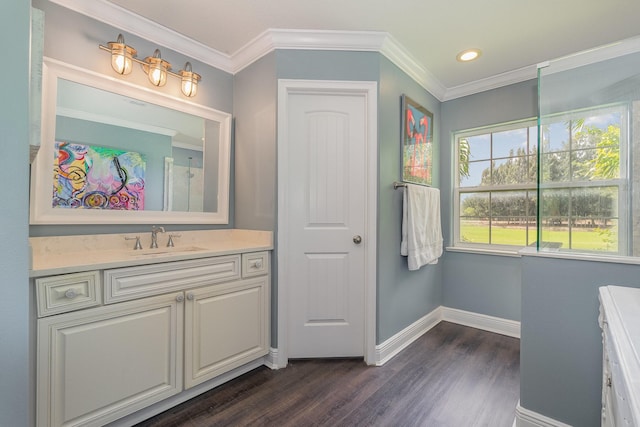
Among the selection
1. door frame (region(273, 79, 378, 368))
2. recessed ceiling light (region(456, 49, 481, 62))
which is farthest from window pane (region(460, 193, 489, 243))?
door frame (region(273, 79, 378, 368))

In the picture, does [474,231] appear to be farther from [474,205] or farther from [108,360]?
[108,360]

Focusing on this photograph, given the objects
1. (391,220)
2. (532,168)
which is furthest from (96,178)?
(532,168)

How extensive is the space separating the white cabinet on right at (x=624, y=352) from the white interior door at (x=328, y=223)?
1.39 meters

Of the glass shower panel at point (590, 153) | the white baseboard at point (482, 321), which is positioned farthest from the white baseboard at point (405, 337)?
the glass shower panel at point (590, 153)

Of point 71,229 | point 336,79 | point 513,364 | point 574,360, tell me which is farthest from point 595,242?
point 71,229

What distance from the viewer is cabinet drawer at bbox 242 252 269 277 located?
6.41ft

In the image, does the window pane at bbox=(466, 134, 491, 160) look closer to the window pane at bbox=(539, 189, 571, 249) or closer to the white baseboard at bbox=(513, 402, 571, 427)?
the window pane at bbox=(539, 189, 571, 249)

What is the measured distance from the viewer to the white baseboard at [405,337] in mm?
2152

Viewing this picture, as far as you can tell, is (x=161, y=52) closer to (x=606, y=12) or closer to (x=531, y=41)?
(x=531, y=41)

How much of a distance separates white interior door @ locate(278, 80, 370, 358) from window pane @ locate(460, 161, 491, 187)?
58.0 inches

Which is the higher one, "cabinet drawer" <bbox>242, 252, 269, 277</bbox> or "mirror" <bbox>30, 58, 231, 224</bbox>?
"mirror" <bbox>30, 58, 231, 224</bbox>

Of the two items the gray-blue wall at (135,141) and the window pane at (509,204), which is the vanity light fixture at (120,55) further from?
the window pane at (509,204)

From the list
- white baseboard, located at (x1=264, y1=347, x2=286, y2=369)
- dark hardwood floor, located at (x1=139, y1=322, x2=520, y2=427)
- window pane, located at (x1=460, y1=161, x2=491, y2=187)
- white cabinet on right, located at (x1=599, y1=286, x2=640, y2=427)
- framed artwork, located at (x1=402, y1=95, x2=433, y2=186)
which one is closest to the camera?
white cabinet on right, located at (x1=599, y1=286, x2=640, y2=427)

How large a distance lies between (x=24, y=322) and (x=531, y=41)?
326 centimetres
